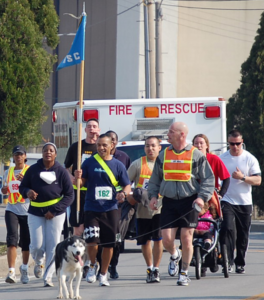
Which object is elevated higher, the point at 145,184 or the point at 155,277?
the point at 145,184

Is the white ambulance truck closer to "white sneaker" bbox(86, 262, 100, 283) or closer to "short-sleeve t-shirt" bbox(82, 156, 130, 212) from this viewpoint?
"short-sleeve t-shirt" bbox(82, 156, 130, 212)

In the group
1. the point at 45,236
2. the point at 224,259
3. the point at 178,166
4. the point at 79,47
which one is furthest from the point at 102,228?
the point at 79,47

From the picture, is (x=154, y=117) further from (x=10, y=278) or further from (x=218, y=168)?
(x=10, y=278)

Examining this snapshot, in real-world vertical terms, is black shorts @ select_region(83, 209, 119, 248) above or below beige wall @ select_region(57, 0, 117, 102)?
below

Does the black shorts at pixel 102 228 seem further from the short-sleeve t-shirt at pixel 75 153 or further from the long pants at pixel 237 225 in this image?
the long pants at pixel 237 225

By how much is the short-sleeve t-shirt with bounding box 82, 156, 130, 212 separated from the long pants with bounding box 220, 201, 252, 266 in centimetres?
167

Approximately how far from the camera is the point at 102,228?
9.22 m

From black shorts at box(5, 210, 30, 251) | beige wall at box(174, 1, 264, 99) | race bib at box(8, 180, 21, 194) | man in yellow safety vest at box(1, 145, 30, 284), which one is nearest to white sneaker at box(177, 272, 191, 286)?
man in yellow safety vest at box(1, 145, 30, 284)

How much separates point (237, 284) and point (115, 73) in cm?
3237

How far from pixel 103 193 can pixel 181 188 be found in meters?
0.97

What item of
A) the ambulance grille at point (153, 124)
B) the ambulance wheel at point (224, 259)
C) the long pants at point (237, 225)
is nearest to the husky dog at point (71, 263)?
the ambulance wheel at point (224, 259)

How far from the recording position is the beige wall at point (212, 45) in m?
42.2

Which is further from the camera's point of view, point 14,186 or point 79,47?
point 79,47

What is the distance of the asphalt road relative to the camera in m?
8.30
